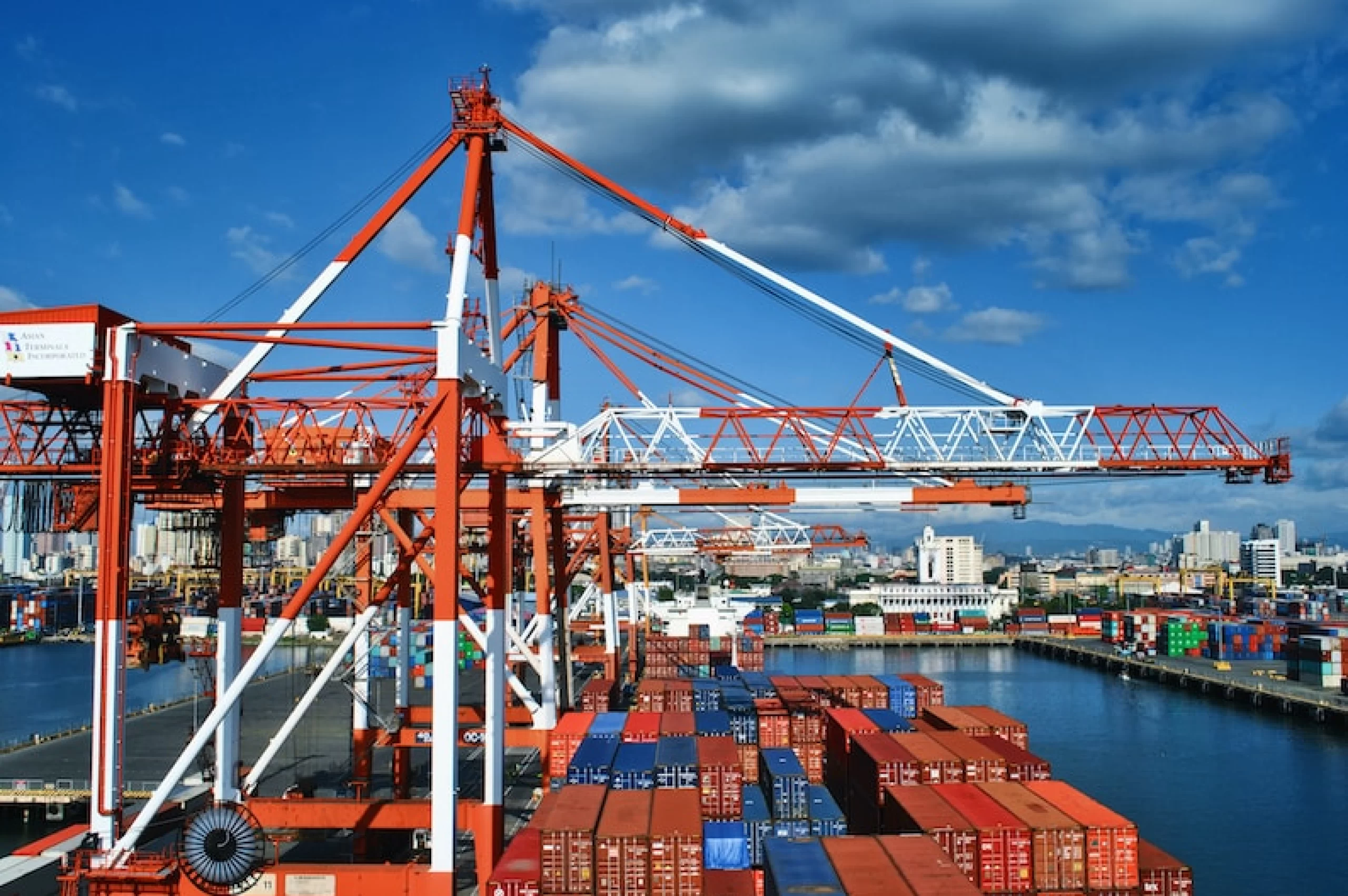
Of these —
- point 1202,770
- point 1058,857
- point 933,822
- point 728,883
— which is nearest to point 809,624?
point 1202,770

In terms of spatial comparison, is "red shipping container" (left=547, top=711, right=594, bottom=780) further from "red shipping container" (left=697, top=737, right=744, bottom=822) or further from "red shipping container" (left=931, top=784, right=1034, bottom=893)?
"red shipping container" (left=931, top=784, right=1034, bottom=893)

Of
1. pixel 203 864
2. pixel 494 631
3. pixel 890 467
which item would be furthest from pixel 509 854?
pixel 890 467

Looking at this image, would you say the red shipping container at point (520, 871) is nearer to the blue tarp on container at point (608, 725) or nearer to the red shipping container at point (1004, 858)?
the red shipping container at point (1004, 858)

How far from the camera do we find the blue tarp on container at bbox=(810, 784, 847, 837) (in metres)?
21.7

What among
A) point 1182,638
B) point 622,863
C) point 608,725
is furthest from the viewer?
point 1182,638

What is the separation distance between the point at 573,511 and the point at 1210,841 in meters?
28.6

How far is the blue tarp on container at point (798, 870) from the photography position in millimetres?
14156

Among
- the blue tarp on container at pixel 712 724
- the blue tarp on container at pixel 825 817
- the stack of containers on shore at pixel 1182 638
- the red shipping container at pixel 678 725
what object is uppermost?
the red shipping container at pixel 678 725

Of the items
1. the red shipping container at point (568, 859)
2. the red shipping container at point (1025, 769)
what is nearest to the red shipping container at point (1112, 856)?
the red shipping container at point (1025, 769)

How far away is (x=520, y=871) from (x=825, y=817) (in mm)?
7214

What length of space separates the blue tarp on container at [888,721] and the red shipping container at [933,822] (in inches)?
254

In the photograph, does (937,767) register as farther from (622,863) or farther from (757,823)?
(622,863)

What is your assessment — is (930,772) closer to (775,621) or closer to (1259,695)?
(1259,695)

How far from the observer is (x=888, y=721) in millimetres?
30094
